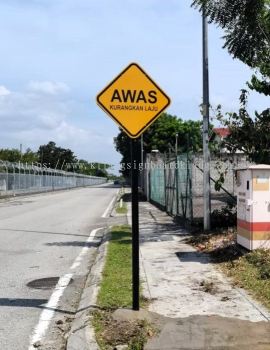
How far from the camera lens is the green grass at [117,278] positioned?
7.02 m

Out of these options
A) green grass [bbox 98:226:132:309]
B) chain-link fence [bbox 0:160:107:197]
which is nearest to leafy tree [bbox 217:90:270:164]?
green grass [bbox 98:226:132:309]

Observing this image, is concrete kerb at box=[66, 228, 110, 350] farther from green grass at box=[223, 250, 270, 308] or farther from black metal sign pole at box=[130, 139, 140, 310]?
green grass at box=[223, 250, 270, 308]

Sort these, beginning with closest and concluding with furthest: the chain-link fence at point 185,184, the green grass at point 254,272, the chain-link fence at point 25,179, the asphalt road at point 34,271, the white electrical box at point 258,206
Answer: the asphalt road at point 34,271 < the green grass at point 254,272 < the white electrical box at point 258,206 < the chain-link fence at point 185,184 < the chain-link fence at point 25,179

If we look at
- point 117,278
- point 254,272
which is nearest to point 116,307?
point 117,278

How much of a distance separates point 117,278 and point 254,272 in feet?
6.94

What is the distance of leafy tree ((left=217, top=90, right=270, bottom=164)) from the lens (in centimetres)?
1284

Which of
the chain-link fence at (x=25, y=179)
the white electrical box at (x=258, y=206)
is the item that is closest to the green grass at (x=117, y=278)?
the white electrical box at (x=258, y=206)

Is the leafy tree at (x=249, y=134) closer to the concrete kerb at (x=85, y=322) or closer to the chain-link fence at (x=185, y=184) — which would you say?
the chain-link fence at (x=185, y=184)

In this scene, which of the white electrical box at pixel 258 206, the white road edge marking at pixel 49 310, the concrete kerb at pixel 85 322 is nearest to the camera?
the concrete kerb at pixel 85 322

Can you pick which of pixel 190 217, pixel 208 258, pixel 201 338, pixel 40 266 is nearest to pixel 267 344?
pixel 201 338

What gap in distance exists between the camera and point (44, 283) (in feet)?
29.4

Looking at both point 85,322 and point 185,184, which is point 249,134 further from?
point 85,322

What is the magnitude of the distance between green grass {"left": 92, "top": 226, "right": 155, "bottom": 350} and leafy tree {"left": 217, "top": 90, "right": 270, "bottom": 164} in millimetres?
3940

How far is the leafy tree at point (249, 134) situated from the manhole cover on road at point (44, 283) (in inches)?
227
